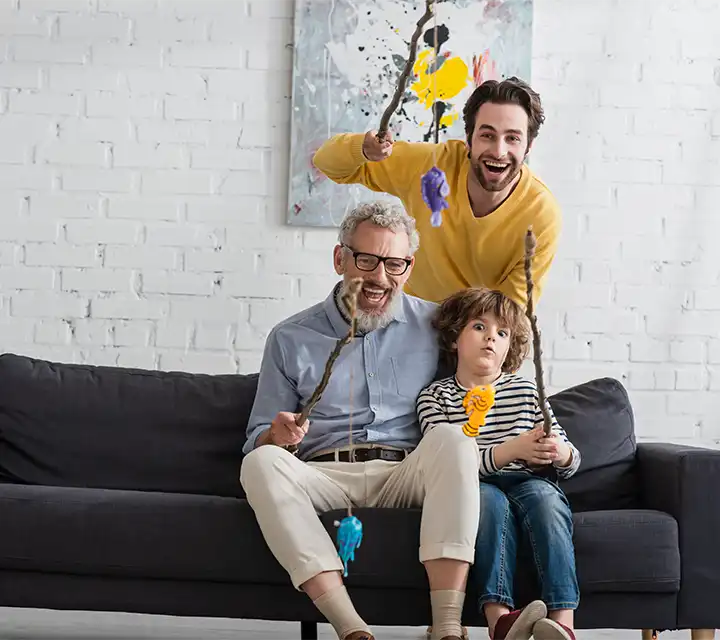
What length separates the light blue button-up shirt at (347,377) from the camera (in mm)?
2576

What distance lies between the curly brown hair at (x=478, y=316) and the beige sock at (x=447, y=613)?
69 centimetres

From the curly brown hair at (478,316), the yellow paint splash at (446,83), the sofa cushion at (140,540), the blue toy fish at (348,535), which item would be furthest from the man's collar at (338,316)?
the yellow paint splash at (446,83)

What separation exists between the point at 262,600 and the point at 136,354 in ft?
4.68

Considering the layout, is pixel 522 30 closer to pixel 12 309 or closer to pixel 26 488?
pixel 12 309

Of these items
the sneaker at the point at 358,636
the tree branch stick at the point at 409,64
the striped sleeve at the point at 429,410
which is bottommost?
the sneaker at the point at 358,636

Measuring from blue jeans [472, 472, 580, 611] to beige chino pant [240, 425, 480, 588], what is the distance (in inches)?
3.6

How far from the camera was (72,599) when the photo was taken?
2.37m

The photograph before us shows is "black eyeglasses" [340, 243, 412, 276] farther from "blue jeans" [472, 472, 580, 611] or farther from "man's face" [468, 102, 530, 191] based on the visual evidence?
"blue jeans" [472, 472, 580, 611]

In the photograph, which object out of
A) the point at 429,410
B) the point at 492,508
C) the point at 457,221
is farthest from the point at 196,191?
the point at 492,508

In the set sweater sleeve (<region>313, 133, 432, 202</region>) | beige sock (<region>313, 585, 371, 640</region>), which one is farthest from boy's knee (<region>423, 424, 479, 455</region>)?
sweater sleeve (<region>313, 133, 432, 202</region>)

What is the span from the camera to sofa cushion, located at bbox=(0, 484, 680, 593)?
7.57ft

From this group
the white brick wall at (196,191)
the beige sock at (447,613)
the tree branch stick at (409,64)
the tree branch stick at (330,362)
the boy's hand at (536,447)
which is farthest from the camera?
the white brick wall at (196,191)

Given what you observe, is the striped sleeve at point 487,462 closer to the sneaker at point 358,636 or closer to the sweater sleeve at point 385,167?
the sneaker at point 358,636

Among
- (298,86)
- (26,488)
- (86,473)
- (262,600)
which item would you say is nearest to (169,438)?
(86,473)
